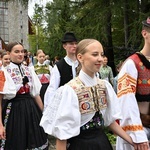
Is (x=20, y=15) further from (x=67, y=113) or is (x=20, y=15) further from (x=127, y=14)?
(x=67, y=113)

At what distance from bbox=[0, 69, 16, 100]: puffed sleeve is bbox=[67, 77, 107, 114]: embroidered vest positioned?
4.49 ft

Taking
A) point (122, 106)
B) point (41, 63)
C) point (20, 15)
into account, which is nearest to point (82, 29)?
point (41, 63)

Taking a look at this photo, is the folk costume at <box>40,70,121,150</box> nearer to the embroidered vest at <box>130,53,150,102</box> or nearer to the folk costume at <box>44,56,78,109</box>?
the embroidered vest at <box>130,53,150,102</box>

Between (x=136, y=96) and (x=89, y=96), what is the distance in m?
0.42

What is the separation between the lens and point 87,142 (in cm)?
205

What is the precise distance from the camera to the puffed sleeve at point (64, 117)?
192 cm

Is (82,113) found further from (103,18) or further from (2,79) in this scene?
(103,18)

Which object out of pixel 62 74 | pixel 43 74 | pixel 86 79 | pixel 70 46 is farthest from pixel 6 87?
pixel 43 74

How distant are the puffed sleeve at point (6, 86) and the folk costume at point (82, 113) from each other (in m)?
1.28

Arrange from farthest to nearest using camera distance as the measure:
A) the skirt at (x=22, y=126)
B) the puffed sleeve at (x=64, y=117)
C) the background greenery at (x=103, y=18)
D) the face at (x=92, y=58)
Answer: the background greenery at (x=103, y=18) → the skirt at (x=22, y=126) → the face at (x=92, y=58) → the puffed sleeve at (x=64, y=117)

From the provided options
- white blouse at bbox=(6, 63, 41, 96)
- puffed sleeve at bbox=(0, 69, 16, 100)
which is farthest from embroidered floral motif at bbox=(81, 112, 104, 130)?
white blouse at bbox=(6, 63, 41, 96)

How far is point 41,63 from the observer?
267 inches

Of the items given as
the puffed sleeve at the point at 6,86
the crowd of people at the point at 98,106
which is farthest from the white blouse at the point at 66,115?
the puffed sleeve at the point at 6,86

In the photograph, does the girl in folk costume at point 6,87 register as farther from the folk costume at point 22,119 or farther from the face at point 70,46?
the face at point 70,46
